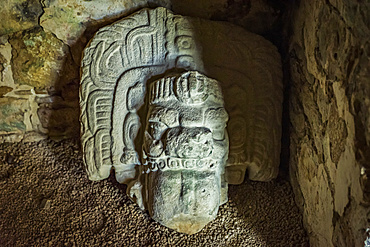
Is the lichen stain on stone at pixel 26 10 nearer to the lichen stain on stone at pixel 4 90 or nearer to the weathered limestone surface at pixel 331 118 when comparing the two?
the lichen stain on stone at pixel 4 90

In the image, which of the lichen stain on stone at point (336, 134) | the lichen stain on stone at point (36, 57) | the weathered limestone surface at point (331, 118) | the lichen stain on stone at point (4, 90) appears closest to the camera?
the weathered limestone surface at point (331, 118)

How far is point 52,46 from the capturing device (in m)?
1.82

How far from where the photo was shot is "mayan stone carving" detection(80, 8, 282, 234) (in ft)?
5.08

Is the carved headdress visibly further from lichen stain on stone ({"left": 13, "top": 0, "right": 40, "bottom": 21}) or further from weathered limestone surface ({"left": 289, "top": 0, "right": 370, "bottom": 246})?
lichen stain on stone ({"left": 13, "top": 0, "right": 40, "bottom": 21})

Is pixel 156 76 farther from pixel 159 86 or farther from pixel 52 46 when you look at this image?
pixel 52 46

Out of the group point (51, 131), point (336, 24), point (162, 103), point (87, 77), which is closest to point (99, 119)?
point (87, 77)

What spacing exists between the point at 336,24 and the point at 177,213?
95 centimetres

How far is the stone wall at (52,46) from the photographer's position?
1736 millimetres

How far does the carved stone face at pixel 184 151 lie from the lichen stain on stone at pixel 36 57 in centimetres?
71

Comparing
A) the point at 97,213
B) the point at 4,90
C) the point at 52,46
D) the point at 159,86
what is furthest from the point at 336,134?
the point at 4,90

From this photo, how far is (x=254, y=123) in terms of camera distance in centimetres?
164

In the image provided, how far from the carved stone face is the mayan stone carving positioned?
0.5 inches

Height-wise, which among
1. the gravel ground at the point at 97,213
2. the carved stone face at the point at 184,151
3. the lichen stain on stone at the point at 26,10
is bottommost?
the gravel ground at the point at 97,213

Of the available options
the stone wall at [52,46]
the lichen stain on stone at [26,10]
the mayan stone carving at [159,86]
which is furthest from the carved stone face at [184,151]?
the lichen stain on stone at [26,10]
